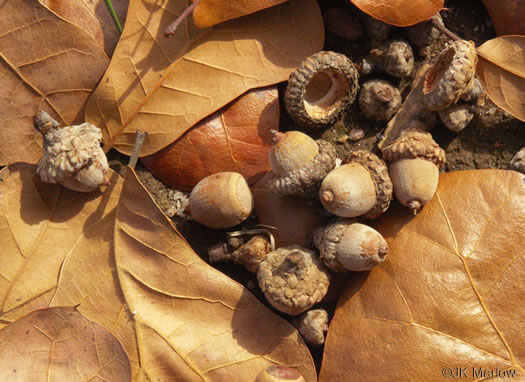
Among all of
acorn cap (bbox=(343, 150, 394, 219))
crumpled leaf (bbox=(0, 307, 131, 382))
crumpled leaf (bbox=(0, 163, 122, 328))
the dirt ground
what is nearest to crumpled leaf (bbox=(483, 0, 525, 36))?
the dirt ground

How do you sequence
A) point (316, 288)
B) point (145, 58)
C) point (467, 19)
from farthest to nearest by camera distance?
point (467, 19) < point (145, 58) < point (316, 288)

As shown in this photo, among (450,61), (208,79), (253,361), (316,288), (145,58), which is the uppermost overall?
(145,58)

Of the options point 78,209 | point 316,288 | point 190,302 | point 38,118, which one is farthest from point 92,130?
point 316,288

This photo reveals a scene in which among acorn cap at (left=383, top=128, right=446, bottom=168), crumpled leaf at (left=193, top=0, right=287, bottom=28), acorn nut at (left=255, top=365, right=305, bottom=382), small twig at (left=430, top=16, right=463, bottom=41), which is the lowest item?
acorn nut at (left=255, top=365, right=305, bottom=382)

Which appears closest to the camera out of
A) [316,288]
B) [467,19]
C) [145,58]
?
[316,288]

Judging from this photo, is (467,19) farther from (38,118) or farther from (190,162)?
(38,118)

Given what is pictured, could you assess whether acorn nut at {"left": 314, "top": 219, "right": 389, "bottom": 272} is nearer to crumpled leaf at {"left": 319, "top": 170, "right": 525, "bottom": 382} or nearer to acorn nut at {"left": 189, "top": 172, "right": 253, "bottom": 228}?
crumpled leaf at {"left": 319, "top": 170, "right": 525, "bottom": 382}

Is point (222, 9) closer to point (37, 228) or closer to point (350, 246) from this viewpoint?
point (350, 246)
